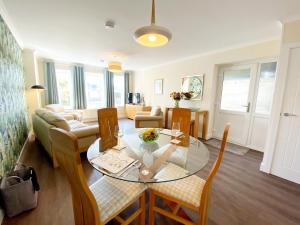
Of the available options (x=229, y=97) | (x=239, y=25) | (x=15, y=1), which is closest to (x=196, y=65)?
(x=229, y=97)

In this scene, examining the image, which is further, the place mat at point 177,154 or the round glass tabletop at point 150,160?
the place mat at point 177,154

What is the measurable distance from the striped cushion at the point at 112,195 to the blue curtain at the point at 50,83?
16.0 feet

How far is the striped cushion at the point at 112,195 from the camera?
1.03 metres

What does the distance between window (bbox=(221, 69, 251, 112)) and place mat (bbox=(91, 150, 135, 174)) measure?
3.27 m

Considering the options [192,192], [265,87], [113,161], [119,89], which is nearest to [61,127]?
[113,161]

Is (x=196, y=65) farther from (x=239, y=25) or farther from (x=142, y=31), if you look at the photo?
(x=142, y=31)

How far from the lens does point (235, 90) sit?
3451 millimetres

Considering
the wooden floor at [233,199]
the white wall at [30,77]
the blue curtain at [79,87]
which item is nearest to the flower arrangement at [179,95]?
the wooden floor at [233,199]

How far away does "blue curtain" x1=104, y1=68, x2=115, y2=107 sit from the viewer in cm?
613

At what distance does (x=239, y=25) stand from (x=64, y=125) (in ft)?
10.9

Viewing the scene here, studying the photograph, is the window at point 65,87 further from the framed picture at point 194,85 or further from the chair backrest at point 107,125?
the framed picture at point 194,85

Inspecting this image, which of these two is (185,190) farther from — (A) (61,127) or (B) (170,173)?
(A) (61,127)

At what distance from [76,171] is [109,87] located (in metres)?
5.79

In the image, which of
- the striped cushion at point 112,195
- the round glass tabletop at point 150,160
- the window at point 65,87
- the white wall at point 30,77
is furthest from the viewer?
the window at point 65,87
